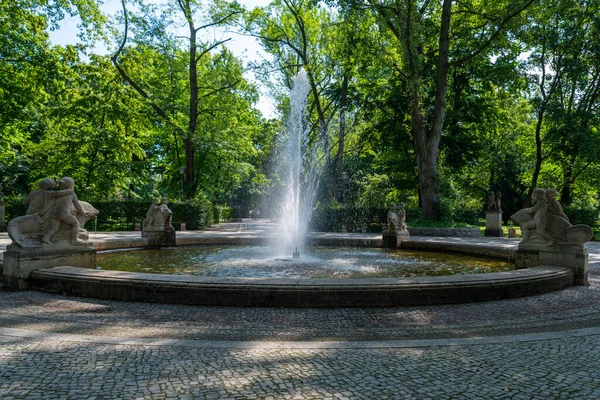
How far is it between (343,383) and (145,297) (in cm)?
379

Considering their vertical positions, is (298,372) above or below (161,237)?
below

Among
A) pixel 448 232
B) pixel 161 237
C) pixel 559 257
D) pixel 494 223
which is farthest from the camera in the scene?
pixel 494 223

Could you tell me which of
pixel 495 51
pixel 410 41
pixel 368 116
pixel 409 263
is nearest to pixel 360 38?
pixel 410 41

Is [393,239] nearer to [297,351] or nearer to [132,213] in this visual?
[297,351]

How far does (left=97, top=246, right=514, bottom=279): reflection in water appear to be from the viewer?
844cm

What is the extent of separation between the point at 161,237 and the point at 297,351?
35.7ft

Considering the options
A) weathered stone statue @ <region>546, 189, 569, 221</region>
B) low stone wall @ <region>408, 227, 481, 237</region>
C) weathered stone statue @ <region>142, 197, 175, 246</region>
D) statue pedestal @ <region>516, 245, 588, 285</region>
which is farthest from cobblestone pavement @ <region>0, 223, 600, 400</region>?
low stone wall @ <region>408, 227, 481, 237</region>

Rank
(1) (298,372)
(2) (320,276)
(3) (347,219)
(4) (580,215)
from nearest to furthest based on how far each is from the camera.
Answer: (1) (298,372) < (2) (320,276) < (3) (347,219) < (4) (580,215)

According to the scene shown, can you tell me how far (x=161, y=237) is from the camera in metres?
13.8

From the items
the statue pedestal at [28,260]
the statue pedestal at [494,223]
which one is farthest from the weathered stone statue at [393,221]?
the statue pedestal at [494,223]

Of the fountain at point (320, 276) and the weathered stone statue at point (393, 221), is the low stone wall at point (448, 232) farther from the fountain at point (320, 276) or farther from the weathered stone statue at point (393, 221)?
the fountain at point (320, 276)

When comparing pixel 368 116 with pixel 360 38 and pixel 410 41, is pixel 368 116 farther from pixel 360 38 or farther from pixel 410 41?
pixel 410 41

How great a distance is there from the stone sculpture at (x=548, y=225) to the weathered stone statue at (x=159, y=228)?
1097 centimetres

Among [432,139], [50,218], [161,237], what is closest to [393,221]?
[161,237]
